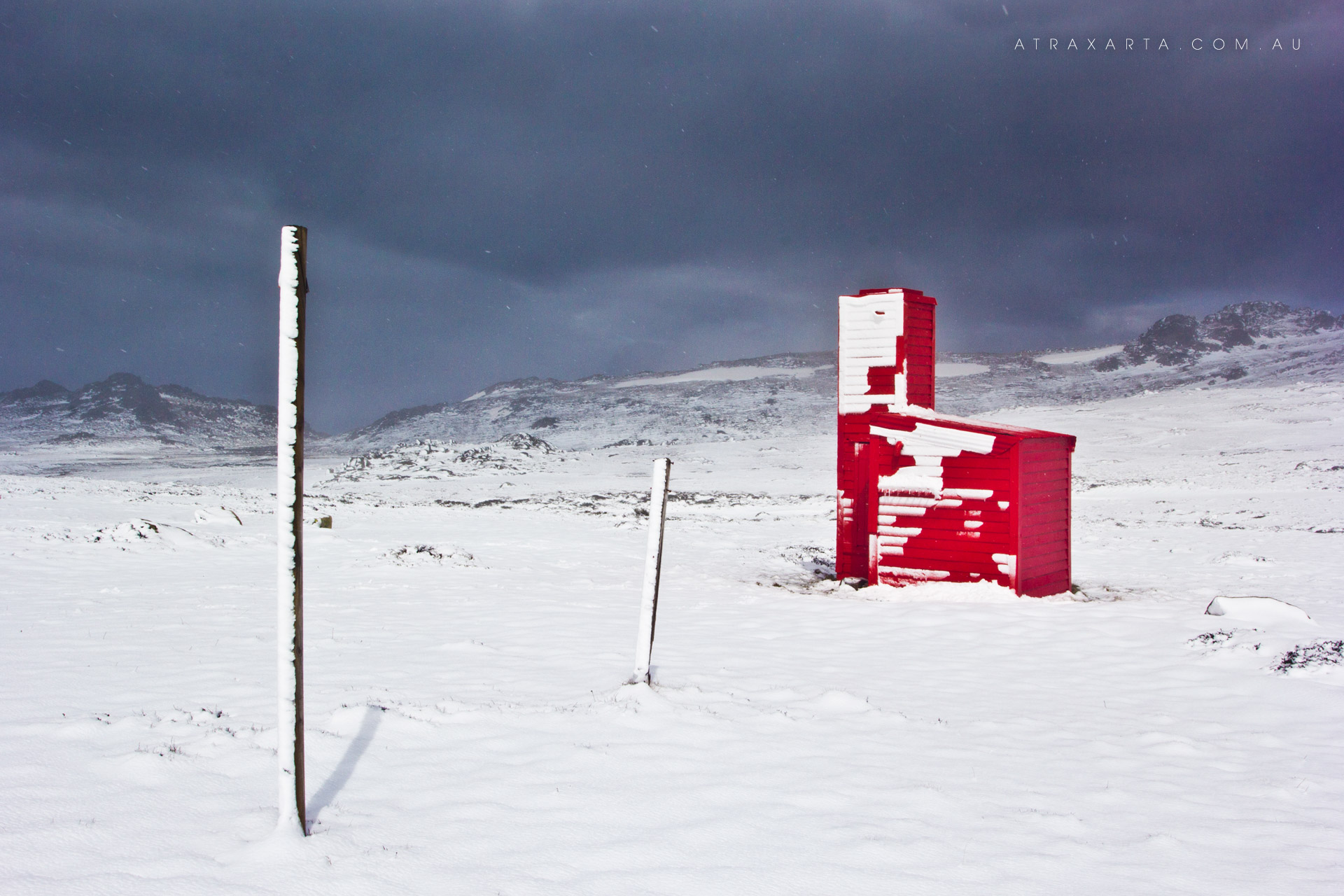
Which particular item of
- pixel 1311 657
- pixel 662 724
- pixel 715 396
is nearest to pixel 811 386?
pixel 715 396

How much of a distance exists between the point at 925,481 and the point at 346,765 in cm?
945

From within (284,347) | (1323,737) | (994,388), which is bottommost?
(1323,737)

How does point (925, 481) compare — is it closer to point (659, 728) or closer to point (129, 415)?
point (659, 728)

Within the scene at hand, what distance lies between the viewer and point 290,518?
11.9ft

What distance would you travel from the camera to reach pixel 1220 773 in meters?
5.24

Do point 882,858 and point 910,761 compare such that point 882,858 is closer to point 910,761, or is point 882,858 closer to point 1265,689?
point 910,761

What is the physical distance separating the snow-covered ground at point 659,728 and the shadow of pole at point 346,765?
3 cm

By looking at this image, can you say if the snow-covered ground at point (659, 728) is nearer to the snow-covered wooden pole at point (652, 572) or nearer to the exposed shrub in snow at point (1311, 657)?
the exposed shrub in snow at point (1311, 657)

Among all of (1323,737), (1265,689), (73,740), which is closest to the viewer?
(73,740)

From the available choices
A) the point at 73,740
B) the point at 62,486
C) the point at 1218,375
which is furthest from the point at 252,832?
the point at 1218,375

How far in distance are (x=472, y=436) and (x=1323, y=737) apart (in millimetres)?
111401

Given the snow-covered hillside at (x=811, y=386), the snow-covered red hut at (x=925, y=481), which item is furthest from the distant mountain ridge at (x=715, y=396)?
the snow-covered red hut at (x=925, y=481)

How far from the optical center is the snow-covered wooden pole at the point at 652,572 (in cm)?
611

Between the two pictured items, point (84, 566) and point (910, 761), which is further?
point (84, 566)
